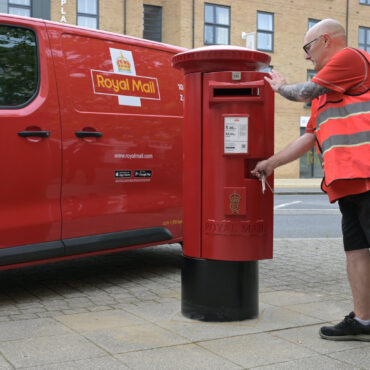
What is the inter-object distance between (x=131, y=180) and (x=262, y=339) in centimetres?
211

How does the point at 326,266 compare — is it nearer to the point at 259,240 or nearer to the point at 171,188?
the point at 171,188

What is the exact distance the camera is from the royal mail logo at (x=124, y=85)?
197 inches

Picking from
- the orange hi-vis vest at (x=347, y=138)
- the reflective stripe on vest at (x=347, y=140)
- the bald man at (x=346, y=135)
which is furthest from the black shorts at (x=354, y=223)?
the reflective stripe on vest at (x=347, y=140)

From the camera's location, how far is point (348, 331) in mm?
3584

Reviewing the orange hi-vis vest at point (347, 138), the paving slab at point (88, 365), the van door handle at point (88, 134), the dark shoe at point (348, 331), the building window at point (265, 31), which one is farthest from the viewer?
the building window at point (265, 31)

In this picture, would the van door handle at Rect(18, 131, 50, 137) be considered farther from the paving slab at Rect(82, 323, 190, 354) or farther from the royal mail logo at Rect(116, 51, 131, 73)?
the paving slab at Rect(82, 323, 190, 354)

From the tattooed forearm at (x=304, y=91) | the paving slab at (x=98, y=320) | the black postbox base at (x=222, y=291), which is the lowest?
the paving slab at (x=98, y=320)

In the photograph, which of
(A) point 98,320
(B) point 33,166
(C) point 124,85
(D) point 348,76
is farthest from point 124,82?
(D) point 348,76

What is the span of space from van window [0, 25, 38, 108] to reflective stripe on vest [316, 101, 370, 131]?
2326mm

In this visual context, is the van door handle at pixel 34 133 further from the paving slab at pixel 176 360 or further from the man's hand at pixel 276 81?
the paving slab at pixel 176 360

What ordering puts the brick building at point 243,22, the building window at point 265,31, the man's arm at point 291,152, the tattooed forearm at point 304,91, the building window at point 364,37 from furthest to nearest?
the building window at point 364,37
the building window at point 265,31
the brick building at point 243,22
the man's arm at point 291,152
the tattooed forearm at point 304,91

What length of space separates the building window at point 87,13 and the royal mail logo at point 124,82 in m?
19.9

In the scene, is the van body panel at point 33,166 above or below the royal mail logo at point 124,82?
below

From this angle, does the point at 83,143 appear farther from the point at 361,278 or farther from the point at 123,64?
the point at 361,278
